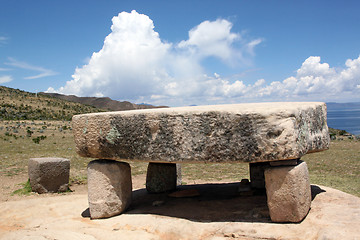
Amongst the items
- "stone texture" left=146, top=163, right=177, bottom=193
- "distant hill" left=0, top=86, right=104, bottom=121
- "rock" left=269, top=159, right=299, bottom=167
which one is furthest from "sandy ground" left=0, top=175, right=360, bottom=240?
"distant hill" left=0, top=86, right=104, bottom=121

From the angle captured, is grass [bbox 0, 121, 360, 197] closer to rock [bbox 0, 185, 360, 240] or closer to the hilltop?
rock [bbox 0, 185, 360, 240]

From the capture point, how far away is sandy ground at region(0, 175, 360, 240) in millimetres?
4203

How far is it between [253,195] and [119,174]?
9.44 ft

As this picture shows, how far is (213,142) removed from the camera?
4.43 metres

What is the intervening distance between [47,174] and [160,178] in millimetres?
3470

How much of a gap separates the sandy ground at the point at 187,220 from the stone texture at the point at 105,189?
16cm

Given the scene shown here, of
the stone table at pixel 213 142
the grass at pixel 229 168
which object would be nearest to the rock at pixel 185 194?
the stone table at pixel 213 142

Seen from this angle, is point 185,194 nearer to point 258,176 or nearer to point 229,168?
point 258,176

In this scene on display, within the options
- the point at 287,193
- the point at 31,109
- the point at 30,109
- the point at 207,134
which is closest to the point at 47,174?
the point at 207,134

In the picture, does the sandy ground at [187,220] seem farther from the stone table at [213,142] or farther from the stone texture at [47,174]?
the stone texture at [47,174]

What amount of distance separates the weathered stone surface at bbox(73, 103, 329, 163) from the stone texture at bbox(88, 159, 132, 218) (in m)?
0.24

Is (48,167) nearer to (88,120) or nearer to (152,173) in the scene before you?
(152,173)

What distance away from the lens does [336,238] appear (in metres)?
3.71

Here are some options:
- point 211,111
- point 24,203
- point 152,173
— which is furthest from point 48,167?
point 211,111
